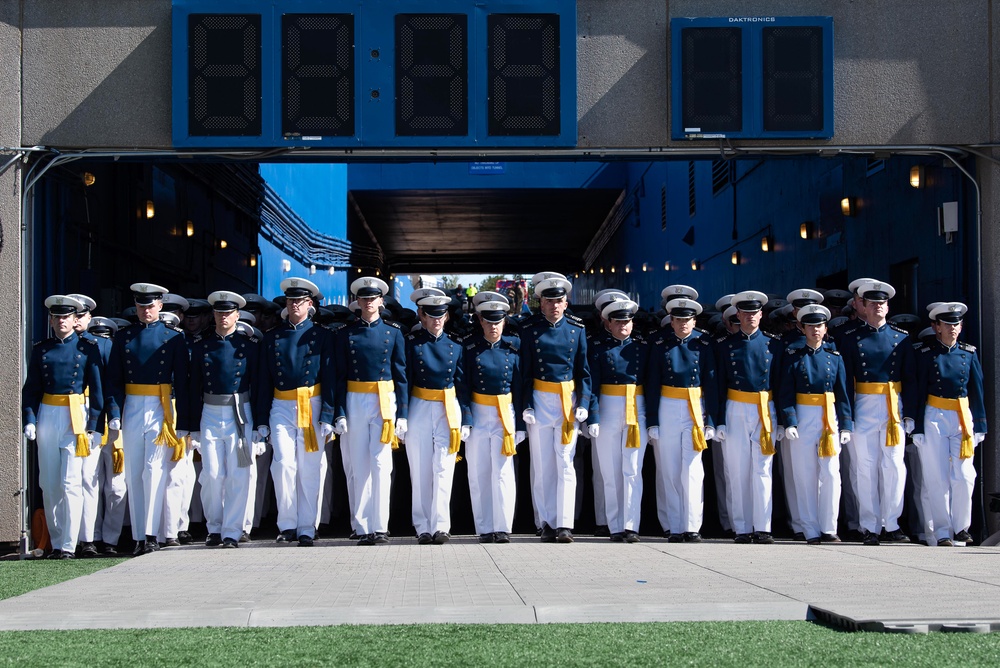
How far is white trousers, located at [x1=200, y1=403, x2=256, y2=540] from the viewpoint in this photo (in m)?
8.66

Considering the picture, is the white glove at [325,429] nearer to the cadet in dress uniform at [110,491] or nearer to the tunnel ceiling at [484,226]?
the cadet in dress uniform at [110,491]

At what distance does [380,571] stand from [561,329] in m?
2.66

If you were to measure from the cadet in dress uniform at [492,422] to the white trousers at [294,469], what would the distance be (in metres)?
1.12

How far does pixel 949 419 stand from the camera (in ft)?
29.2

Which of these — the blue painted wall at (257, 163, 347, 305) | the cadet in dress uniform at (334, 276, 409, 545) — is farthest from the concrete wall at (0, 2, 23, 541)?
the blue painted wall at (257, 163, 347, 305)

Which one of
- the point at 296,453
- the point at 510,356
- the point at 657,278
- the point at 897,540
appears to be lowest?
the point at 897,540

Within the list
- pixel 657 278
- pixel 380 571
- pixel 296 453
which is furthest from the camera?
pixel 657 278

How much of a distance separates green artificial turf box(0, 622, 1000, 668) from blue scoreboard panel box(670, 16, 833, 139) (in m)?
4.81

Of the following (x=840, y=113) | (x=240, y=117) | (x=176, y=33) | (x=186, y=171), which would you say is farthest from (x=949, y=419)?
(x=186, y=171)

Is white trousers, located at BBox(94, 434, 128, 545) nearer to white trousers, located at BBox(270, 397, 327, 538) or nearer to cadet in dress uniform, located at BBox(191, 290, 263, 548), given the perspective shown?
cadet in dress uniform, located at BBox(191, 290, 263, 548)

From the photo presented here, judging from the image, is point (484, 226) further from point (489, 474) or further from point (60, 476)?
point (60, 476)

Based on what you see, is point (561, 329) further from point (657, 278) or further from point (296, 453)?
point (657, 278)

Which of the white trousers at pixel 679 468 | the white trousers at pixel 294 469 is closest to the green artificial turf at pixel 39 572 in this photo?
the white trousers at pixel 294 469

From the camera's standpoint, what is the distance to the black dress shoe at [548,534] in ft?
29.1
